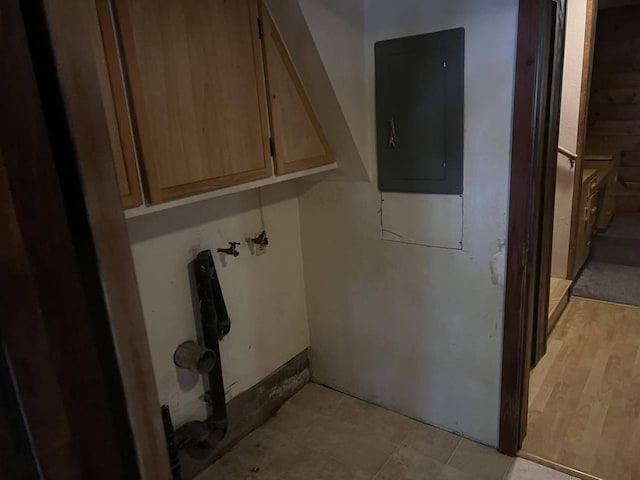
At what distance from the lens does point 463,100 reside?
1.77 metres

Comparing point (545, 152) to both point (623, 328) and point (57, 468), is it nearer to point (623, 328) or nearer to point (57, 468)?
point (623, 328)

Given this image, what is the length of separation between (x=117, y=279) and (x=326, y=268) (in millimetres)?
1930

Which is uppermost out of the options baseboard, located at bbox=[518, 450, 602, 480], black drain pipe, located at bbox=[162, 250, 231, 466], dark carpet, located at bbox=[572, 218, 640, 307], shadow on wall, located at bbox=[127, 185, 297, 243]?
shadow on wall, located at bbox=[127, 185, 297, 243]

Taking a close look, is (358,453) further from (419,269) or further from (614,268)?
(614,268)

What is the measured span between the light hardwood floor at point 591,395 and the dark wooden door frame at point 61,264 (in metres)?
2.02

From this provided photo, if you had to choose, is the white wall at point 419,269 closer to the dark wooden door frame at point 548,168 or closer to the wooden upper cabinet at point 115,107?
the dark wooden door frame at point 548,168

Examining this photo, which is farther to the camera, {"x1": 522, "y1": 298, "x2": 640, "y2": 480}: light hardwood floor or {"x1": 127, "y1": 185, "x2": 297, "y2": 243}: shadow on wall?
{"x1": 522, "y1": 298, "x2": 640, "y2": 480}: light hardwood floor

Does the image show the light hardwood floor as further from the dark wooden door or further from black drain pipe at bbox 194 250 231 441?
black drain pipe at bbox 194 250 231 441

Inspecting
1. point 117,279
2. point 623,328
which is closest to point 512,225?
point 117,279

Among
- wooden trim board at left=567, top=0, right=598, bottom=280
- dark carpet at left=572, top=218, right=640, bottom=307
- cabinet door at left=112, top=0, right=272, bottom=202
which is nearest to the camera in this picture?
cabinet door at left=112, top=0, right=272, bottom=202

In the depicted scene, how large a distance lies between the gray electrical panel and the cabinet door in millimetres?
530

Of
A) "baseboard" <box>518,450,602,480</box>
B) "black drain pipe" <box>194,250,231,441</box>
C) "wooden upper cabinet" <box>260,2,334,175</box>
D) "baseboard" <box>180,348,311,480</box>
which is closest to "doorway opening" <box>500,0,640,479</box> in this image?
"baseboard" <box>518,450,602,480</box>

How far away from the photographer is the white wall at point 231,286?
5.79 feet

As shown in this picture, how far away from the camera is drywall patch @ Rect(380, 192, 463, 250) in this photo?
1.92 meters
